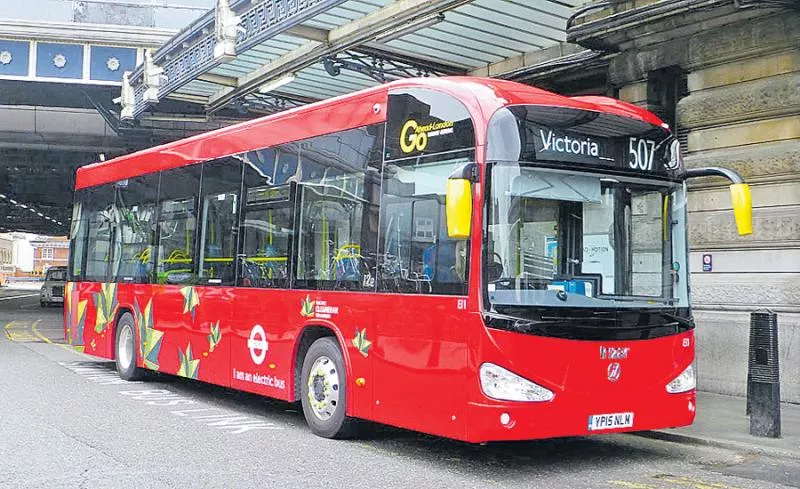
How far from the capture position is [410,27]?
12.8 metres

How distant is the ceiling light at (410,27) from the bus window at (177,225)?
3313 mm

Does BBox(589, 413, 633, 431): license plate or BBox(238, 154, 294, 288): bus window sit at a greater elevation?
BBox(238, 154, 294, 288): bus window

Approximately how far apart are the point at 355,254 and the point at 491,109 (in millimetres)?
2042

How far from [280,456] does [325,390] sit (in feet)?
3.64

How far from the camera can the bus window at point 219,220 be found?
10.8 m

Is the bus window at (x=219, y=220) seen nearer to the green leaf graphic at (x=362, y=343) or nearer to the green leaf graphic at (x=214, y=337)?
the green leaf graphic at (x=214, y=337)

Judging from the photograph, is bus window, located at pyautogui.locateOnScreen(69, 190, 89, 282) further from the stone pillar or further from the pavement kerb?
the pavement kerb

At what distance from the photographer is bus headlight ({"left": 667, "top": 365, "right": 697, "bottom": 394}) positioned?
7820mm

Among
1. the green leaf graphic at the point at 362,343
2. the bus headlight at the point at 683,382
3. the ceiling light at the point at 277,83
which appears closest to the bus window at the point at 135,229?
the ceiling light at the point at 277,83

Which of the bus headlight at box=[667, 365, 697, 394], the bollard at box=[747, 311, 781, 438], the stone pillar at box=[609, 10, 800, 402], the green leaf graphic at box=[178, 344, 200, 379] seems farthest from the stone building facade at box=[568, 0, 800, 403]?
the green leaf graphic at box=[178, 344, 200, 379]

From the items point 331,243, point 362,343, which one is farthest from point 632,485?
point 331,243

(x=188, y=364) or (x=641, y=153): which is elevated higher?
(x=641, y=153)

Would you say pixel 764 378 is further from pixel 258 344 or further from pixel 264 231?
pixel 264 231

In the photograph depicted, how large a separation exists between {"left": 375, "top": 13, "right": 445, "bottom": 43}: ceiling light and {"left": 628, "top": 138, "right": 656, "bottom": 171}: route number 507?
16.6 ft
